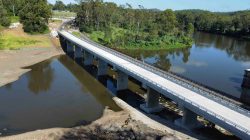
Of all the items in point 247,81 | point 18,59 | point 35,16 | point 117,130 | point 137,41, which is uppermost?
point 35,16

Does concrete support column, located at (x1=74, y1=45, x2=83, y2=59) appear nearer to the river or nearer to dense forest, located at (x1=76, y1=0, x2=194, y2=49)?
Answer: the river

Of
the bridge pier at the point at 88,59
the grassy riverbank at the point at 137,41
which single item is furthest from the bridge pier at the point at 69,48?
the bridge pier at the point at 88,59

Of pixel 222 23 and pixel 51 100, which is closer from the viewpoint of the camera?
pixel 51 100

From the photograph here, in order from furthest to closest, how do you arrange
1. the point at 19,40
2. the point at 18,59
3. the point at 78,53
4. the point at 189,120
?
the point at 19,40 < the point at 78,53 < the point at 18,59 < the point at 189,120

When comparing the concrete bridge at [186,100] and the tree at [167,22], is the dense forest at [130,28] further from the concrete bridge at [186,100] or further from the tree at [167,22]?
the concrete bridge at [186,100]

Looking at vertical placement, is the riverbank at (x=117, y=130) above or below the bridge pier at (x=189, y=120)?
below

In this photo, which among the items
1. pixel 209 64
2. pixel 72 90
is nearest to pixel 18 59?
pixel 72 90

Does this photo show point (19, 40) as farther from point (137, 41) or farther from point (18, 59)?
point (137, 41)
